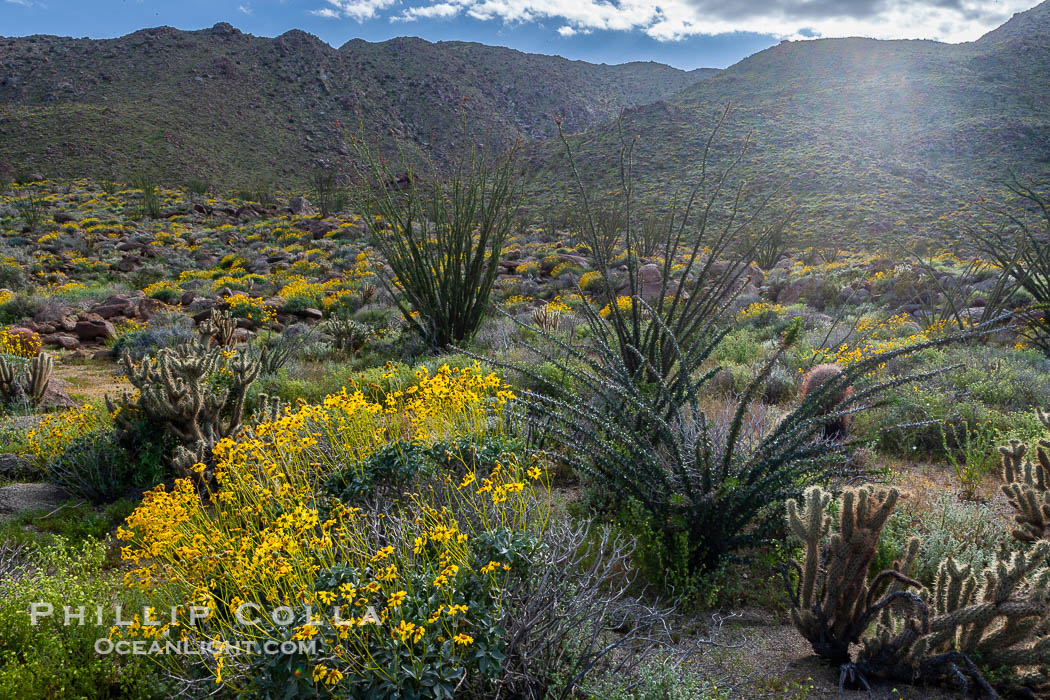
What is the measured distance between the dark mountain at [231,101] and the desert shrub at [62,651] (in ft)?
106

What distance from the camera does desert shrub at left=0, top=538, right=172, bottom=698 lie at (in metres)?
2.57

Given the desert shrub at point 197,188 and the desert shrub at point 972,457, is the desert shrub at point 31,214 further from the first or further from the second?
the desert shrub at point 972,457

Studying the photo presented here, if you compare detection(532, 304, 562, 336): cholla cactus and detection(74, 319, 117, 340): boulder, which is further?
detection(74, 319, 117, 340): boulder

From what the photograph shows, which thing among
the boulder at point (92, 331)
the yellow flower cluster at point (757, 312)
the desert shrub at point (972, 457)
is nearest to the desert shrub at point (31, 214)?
the boulder at point (92, 331)

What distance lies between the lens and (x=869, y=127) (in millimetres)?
51312

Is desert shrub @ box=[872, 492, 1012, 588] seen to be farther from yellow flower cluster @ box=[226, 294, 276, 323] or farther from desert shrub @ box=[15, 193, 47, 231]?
desert shrub @ box=[15, 193, 47, 231]

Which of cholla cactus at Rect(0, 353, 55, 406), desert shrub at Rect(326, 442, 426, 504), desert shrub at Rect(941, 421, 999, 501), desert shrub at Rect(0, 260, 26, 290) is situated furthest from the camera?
desert shrub at Rect(0, 260, 26, 290)

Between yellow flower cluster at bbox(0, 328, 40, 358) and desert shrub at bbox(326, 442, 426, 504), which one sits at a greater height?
desert shrub at bbox(326, 442, 426, 504)

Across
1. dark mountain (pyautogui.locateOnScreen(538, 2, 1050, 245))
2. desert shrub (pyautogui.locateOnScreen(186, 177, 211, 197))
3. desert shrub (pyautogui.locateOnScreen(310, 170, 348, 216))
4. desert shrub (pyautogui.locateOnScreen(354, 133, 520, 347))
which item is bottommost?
desert shrub (pyautogui.locateOnScreen(354, 133, 520, 347))

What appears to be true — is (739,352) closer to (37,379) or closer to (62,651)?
(62,651)

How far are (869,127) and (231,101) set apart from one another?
57371mm

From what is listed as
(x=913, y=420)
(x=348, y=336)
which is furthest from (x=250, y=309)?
(x=913, y=420)

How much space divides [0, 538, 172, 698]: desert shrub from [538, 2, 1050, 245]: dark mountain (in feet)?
69.1

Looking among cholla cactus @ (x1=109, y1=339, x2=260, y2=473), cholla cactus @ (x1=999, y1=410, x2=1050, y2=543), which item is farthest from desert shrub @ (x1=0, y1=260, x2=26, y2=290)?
cholla cactus @ (x1=999, y1=410, x2=1050, y2=543)
